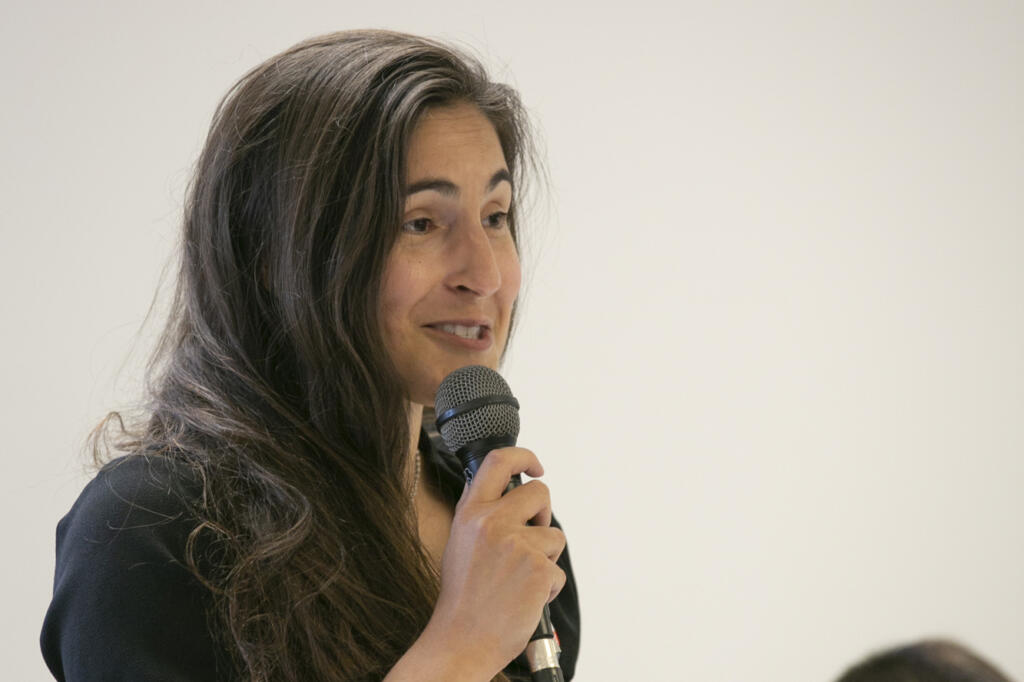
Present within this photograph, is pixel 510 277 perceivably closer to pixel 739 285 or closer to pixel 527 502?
pixel 527 502

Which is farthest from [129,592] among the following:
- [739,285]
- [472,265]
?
[739,285]

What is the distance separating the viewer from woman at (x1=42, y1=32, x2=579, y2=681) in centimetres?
114

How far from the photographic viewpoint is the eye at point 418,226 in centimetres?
139

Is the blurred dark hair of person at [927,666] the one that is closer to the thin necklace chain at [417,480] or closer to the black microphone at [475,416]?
the black microphone at [475,416]

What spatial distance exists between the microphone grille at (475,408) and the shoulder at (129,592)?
31cm

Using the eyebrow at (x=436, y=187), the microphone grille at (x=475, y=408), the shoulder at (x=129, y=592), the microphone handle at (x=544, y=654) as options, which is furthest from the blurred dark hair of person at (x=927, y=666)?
the eyebrow at (x=436, y=187)

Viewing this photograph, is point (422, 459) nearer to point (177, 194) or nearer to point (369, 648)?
point (369, 648)

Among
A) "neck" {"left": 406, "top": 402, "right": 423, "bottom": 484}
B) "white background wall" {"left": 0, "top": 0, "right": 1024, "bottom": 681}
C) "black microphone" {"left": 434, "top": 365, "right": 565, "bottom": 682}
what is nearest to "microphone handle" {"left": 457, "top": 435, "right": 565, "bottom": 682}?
"black microphone" {"left": 434, "top": 365, "right": 565, "bottom": 682}

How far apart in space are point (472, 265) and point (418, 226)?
9 centimetres

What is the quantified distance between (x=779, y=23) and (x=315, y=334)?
2.30 metres

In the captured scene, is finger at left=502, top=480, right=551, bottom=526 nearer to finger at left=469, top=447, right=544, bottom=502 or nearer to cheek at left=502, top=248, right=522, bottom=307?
finger at left=469, top=447, right=544, bottom=502

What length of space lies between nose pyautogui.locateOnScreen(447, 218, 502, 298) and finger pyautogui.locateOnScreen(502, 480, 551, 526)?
31cm

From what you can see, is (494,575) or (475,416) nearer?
(494,575)

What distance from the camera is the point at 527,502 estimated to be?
45.5 inches
